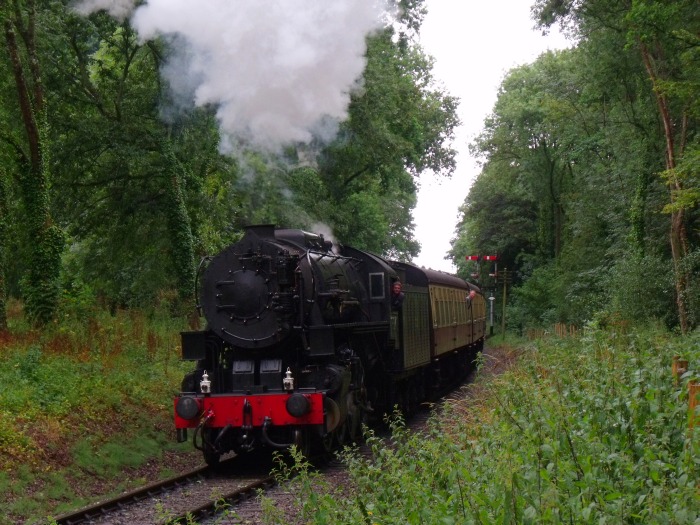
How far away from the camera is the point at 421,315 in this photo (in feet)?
57.0

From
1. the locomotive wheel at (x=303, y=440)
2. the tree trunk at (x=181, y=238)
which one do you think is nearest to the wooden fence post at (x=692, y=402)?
the locomotive wheel at (x=303, y=440)

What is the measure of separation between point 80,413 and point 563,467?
9.01 meters

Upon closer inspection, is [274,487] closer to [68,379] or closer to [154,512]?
[154,512]

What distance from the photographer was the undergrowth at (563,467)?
523 centimetres

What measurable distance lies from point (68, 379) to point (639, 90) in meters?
20.0

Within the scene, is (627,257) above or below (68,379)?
above

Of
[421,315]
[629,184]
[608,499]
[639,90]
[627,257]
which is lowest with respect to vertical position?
[608,499]

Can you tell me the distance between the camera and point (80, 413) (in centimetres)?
1296

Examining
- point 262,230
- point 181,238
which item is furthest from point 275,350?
point 181,238

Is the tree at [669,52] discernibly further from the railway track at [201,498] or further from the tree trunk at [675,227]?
the railway track at [201,498]

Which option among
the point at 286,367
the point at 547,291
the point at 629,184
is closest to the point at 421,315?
the point at 286,367

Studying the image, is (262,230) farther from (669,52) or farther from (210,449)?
(669,52)

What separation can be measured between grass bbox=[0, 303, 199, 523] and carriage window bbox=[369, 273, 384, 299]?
389 cm

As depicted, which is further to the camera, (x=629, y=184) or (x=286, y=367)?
(x=629, y=184)
